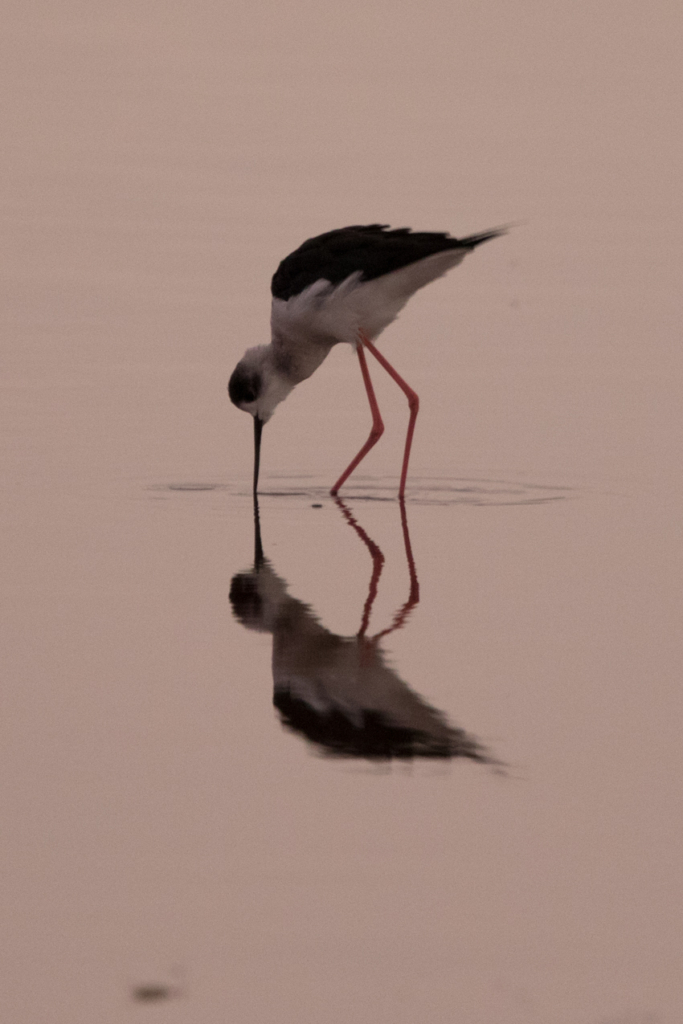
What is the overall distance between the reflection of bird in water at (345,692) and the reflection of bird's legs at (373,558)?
0.02 m

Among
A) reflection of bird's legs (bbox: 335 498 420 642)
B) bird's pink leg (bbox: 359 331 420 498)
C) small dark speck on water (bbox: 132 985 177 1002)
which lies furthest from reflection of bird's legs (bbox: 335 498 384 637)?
small dark speck on water (bbox: 132 985 177 1002)

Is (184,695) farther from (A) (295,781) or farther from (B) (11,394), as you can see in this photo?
(B) (11,394)

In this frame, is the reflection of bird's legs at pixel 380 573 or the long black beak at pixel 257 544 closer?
the reflection of bird's legs at pixel 380 573

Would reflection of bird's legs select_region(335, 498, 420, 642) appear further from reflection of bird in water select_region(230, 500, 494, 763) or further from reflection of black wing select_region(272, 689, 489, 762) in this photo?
reflection of black wing select_region(272, 689, 489, 762)

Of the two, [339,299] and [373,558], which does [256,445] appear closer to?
[339,299]

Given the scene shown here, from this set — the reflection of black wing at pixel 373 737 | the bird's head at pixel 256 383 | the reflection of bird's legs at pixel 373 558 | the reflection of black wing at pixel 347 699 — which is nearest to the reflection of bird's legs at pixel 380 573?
the reflection of bird's legs at pixel 373 558

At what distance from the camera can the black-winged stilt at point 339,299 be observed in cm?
875

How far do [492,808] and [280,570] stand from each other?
111 inches

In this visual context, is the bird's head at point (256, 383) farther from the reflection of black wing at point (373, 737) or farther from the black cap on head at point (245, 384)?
the reflection of black wing at point (373, 737)

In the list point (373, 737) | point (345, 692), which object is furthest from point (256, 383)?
point (373, 737)

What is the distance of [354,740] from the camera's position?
430 cm

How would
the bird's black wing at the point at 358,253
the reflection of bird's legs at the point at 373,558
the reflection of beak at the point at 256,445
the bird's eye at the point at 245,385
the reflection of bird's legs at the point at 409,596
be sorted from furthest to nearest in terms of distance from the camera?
the bird's eye at the point at 245,385
the reflection of beak at the point at 256,445
the bird's black wing at the point at 358,253
the reflection of bird's legs at the point at 373,558
the reflection of bird's legs at the point at 409,596

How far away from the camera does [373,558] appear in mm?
6914

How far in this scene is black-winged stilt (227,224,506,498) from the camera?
8750 mm
